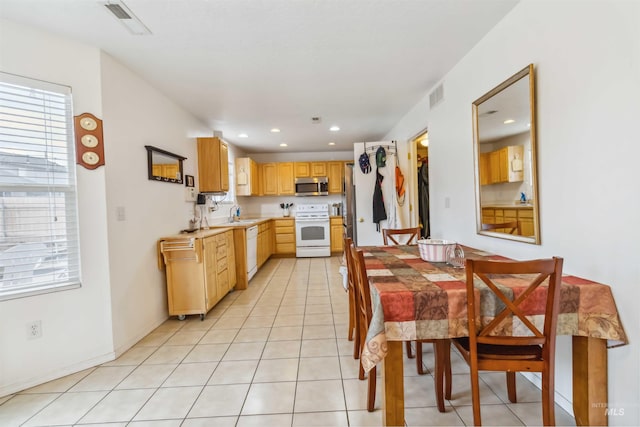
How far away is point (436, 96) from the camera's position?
10.1 ft

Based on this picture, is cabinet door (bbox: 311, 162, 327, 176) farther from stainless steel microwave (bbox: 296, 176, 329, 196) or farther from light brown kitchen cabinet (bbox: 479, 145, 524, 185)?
light brown kitchen cabinet (bbox: 479, 145, 524, 185)

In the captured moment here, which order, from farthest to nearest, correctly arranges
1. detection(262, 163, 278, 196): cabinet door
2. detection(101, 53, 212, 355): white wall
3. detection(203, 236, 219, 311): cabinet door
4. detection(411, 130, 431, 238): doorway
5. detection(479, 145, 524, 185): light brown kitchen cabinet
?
detection(262, 163, 278, 196): cabinet door, detection(411, 130, 431, 238): doorway, detection(203, 236, 219, 311): cabinet door, detection(101, 53, 212, 355): white wall, detection(479, 145, 524, 185): light brown kitchen cabinet

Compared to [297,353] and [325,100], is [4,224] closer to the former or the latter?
[297,353]

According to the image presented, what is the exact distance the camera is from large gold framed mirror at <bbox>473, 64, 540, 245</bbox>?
1.76 metres

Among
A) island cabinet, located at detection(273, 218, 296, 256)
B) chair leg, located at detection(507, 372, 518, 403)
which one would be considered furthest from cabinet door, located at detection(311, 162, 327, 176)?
chair leg, located at detection(507, 372, 518, 403)

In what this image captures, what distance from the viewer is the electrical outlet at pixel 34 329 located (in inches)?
77.9

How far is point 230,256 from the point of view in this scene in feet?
12.8

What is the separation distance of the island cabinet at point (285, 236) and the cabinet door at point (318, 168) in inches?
48.2

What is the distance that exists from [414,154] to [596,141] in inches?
110

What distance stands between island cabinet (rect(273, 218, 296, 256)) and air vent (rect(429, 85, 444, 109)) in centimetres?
391

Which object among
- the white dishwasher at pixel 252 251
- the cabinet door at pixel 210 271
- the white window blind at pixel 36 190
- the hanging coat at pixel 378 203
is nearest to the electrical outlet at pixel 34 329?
the white window blind at pixel 36 190

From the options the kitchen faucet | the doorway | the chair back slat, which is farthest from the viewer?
the kitchen faucet

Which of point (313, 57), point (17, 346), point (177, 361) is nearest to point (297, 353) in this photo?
point (177, 361)

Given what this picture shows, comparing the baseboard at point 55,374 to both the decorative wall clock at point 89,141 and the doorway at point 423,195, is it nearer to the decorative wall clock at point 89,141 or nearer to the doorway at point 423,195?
the decorative wall clock at point 89,141
